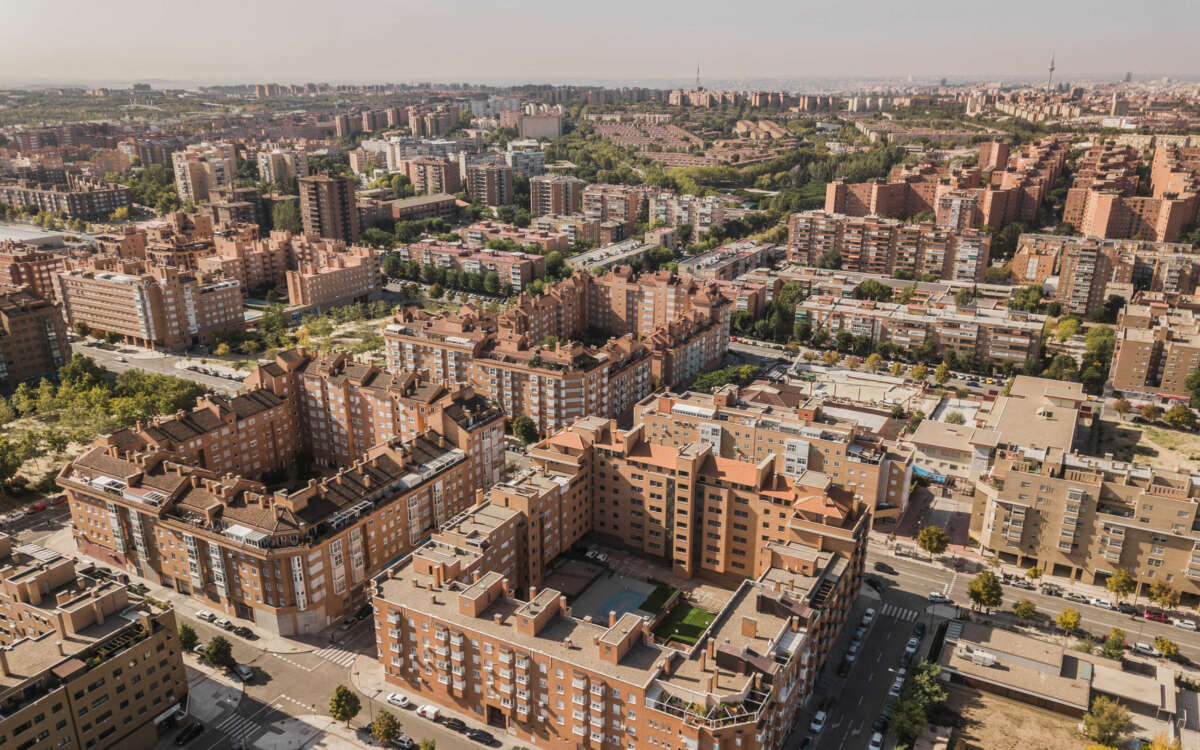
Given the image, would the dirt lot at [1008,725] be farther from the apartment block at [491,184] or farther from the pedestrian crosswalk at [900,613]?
the apartment block at [491,184]

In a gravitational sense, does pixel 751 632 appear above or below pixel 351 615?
above

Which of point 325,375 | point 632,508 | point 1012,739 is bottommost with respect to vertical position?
point 1012,739

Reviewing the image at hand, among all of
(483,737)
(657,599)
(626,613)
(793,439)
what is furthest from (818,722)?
(793,439)

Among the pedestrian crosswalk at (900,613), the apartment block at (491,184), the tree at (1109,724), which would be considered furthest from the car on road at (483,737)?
the apartment block at (491,184)

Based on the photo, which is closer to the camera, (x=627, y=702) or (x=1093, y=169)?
(x=627, y=702)

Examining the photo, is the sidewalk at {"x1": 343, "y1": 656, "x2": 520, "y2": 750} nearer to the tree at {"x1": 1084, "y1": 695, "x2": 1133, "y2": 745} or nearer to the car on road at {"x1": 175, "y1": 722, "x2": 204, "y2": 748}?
the car on road at {"x1": 175, "y1": 722, "x2": 204, "y2": 748}

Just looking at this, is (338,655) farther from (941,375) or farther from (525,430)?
(941,375)

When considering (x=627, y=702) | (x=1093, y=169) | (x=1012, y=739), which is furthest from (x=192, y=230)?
(x=1093, y=169)

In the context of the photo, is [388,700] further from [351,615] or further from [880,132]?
[880,132]
